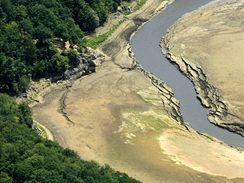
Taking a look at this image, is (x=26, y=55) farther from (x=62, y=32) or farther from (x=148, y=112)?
(x=148, y=112)

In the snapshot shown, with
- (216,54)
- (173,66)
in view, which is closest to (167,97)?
(173,66)

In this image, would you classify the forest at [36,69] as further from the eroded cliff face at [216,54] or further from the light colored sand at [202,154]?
the eroded cliff face at [216,54]

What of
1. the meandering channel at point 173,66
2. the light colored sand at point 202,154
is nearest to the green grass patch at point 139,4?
the meandering channel at point 173,66

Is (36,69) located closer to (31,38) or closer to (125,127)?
(31,38)

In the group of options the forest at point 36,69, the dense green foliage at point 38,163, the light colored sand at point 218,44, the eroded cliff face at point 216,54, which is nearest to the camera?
the dense green foliage at point 38,163

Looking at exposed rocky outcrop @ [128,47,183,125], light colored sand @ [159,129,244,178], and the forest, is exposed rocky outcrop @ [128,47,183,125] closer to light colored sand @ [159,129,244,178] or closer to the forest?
light colored sand @ [159,129,244,178]
